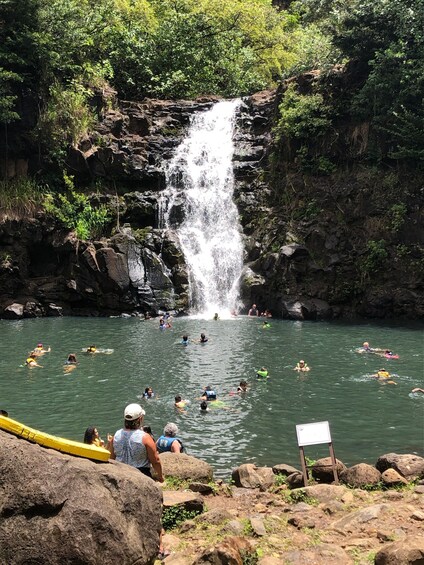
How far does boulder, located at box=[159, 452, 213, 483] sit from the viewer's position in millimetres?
10508

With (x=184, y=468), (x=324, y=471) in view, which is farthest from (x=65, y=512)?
(x=324, y=471)

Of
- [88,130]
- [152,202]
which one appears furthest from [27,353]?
[88,130]

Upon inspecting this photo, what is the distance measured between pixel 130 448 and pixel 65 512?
5.76 feet

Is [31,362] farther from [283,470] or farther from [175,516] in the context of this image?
[175,516]

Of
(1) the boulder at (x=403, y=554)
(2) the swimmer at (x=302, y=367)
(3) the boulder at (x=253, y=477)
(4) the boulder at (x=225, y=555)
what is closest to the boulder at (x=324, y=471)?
(3) the boulder at (x=253, y=477)

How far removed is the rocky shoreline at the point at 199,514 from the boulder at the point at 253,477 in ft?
0.07

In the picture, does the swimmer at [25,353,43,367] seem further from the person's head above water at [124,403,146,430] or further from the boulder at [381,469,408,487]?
the person's head above water at [124,403,146,430]

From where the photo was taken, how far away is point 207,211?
40.0m

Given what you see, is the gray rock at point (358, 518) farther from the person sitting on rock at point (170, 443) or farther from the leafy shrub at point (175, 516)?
the person sitting on rock at point (170, 443)

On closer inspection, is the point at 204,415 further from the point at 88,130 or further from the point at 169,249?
the point at 88,130

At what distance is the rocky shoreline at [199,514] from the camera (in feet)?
17.9

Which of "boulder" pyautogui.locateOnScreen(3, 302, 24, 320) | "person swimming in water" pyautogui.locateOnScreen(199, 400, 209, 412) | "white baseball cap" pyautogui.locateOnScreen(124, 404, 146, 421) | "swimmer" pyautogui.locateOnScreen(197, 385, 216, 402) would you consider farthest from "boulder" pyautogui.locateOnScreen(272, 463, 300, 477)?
"boulder" pyautogui.locateOnScreen(3, 302, 24, 320)

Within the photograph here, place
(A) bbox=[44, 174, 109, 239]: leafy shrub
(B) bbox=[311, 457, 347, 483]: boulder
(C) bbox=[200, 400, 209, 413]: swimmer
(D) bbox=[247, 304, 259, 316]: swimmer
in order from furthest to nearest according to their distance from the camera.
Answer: (A) bbox=[44, 174, 109, 239]: leafy shrub
(D) bbox=[247, 304, 259, 316]: swimmer
(C) bbox=[200, 400, 209, 413]: swimmer
(B) bbox=[311, 457, 347, 483]: boulder

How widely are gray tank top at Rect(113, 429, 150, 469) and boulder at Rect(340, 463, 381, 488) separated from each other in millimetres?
4960
